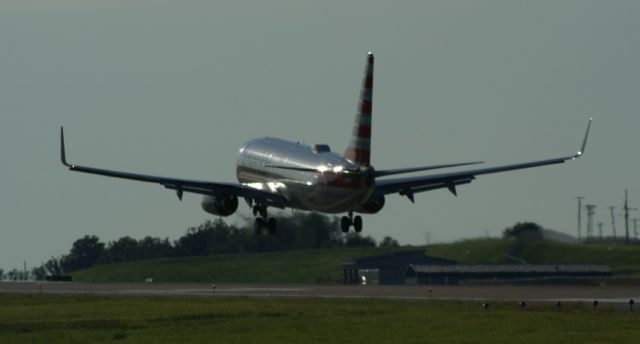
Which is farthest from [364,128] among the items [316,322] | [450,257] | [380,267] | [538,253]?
[450,257]

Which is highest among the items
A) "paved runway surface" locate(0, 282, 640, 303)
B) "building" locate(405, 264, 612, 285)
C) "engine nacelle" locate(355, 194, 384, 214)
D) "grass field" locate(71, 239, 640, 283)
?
"engine nacelle" locate(355, 194, 384, 214)

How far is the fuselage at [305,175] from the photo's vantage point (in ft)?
331

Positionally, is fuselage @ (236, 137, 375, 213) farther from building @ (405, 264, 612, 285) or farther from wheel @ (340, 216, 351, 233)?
building @ (405, 264, 612, 285)

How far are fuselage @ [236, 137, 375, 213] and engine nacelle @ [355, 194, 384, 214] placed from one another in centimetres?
437

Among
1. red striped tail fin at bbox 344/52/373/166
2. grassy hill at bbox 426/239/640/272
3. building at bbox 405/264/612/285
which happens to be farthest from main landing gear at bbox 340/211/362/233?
grassy hill at bbox 426/239/640/272

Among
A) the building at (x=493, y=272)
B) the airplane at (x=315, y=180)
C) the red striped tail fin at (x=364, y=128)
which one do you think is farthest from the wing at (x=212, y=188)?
the building at (x=493, y=272)

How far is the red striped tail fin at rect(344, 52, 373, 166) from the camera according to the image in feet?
329

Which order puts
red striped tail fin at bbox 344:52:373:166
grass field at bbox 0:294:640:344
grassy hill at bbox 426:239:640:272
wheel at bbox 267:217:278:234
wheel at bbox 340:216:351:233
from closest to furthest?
grass field at bbox 0:294:640:344 < red striped tail fin at bbox 344:52:373:166 < wheel at bbox 340:216:351:233 < wheel at bbox 267:217:278:234 < grassy hill at bbox 426:239:640:272

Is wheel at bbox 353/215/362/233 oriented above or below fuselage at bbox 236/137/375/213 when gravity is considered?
below

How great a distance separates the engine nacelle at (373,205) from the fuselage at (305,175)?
437 cm

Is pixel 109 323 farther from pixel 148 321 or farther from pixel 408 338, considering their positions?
pixel 408 338

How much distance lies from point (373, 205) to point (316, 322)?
1982 cm

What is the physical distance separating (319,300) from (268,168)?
10.9 m

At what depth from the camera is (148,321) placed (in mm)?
96250
